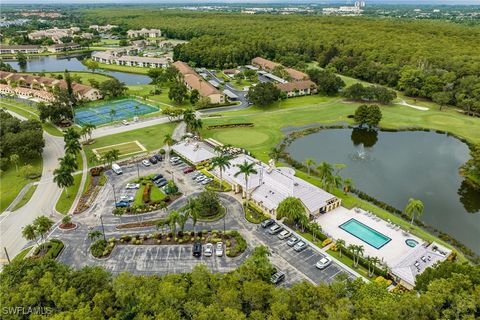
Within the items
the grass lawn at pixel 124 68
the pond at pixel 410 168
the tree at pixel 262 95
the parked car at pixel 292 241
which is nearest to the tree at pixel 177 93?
the tree at pixel 262 95

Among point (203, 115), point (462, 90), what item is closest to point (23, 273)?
point (203, 115)

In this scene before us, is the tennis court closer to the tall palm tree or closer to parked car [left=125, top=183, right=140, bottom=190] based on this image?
parked car [left=125, top=183, right=140, bottom=190]

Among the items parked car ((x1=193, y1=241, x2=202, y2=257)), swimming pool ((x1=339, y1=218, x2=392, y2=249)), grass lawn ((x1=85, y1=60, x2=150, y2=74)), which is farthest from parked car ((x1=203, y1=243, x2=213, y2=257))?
grass lawn ((x1=85, y1=60, x2=150, y2=74))

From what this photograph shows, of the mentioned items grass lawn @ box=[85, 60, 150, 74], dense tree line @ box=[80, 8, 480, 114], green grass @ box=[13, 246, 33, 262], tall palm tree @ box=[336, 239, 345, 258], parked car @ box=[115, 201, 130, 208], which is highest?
dense tree line @ box=[80, 8, 480, 114]

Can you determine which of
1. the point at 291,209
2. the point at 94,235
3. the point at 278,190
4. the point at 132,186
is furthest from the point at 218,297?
the point at 132,186

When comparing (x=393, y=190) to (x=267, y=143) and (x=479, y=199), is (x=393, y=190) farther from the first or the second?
(x=267, y=143)

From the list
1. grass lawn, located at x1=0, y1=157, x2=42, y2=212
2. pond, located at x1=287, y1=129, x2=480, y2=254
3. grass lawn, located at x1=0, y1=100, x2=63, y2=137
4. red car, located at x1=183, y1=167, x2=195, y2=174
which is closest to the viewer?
pond, located at x1=287, y1=129, x2=480, y2=254

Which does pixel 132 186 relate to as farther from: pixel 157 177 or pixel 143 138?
pixel 143 138
